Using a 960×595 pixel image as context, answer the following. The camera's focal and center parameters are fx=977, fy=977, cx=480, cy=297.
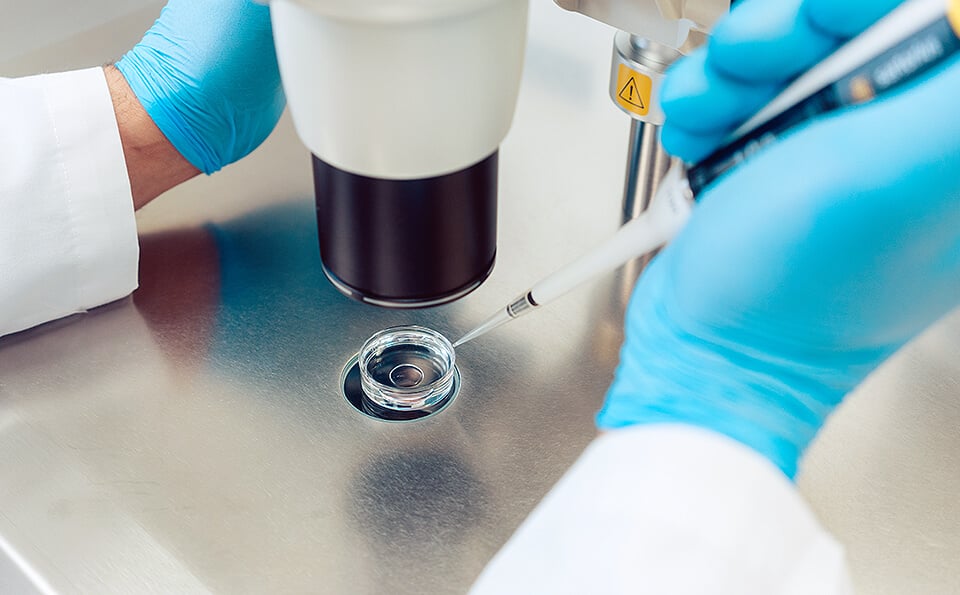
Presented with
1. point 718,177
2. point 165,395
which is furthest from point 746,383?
point 165,395

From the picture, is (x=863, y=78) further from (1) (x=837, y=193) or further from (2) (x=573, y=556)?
(2) (x=573, y=556)

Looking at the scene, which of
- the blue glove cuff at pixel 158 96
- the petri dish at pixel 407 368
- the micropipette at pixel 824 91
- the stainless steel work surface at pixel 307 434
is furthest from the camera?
the blue glove cuff at pixel 158 96

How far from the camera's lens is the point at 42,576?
731 mm

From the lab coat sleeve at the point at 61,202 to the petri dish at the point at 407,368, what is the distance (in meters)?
0.26

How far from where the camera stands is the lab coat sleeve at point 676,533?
55 cm

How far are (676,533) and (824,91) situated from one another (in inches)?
10.9

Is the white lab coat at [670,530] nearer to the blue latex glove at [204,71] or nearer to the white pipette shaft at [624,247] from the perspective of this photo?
the white pipette shaft at [624,247]

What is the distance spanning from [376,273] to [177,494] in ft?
0.90

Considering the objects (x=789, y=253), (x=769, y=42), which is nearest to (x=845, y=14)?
(x=769, y=42)

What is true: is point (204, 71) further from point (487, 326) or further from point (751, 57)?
point (751, 57)

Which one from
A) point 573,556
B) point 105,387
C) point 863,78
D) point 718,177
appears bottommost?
point 105,387

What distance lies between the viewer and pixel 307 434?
2.78 ft

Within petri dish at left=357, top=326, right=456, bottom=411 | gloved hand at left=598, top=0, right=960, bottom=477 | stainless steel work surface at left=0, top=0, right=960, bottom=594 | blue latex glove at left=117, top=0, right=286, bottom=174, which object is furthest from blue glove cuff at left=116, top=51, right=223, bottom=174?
gloved hand at left=598, top=0, right=960, bottom=477

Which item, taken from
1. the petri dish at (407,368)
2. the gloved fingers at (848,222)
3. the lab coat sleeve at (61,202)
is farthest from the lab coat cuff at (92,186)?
the gloved fingers at (848,222)
